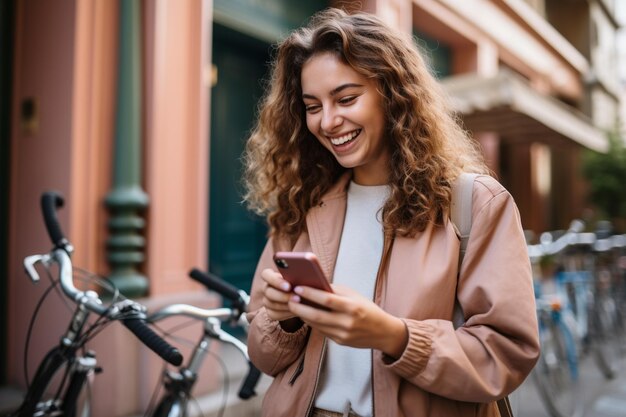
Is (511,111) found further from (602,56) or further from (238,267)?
(602,56)

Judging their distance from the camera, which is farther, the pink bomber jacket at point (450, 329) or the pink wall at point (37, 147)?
the pink wall at point (37, 147)

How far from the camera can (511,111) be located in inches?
239

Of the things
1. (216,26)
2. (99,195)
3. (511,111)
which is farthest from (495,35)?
(99,195)

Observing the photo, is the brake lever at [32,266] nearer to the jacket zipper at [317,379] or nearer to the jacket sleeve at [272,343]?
the jacket sleeve at [272,343]

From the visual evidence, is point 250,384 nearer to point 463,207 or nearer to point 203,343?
point 203,343

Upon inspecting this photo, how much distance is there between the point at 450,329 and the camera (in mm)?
1275

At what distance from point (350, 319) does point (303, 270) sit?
0.47 feet

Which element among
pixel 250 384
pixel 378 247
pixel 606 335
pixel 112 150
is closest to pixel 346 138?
pixel 378 247

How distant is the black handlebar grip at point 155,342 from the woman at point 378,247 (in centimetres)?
22

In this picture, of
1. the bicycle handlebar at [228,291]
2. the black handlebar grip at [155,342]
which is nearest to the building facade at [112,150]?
the bicycle handlebar at [228,291]

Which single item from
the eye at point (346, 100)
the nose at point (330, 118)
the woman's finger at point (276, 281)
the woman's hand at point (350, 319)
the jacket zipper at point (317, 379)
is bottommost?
the jacket zipper at point (317, 379)

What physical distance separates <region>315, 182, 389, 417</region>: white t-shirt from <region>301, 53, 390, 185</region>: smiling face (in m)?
0.13

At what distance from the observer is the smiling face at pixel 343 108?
1502mm

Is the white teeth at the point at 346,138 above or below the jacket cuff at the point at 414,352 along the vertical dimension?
above
